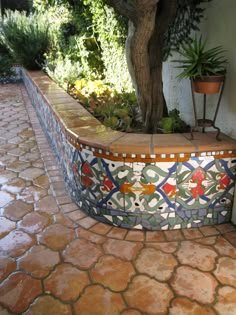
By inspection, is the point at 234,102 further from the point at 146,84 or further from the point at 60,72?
the point at 60,72

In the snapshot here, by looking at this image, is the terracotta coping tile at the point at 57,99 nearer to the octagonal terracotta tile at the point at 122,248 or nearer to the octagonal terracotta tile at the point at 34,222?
the octagonal terracotta tile at the point at 34,222

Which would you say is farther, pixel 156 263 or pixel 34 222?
pixel 34 222

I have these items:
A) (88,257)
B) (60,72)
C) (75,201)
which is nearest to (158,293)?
(88,257)

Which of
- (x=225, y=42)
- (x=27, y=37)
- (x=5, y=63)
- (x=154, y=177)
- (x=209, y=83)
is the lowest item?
(x=154, y=177)

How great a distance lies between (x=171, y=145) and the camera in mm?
1955

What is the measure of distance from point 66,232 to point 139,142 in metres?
0.84

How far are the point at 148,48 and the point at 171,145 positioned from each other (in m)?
1.07

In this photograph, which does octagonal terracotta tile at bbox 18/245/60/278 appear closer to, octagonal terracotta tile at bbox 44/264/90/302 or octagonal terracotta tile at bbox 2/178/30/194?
octagonal terracotta tile at bbox 44/264/90/302

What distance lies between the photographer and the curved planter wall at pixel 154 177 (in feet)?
6.40

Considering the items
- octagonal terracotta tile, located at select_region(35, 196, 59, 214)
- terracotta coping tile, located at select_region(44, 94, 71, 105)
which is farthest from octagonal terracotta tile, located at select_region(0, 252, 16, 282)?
Result: terracotta coping tile, located at select_region(44, 94, 71, 105)

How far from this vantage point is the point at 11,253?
190cm

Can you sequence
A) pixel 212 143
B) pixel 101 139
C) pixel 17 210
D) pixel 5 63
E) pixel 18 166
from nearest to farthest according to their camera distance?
pixel 212 143
pixel 101 139
pixel 17 210
pixel 18 166
pixel 5 63

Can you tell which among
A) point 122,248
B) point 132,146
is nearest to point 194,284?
point 122,248

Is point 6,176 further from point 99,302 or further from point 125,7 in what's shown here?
point 125,7
